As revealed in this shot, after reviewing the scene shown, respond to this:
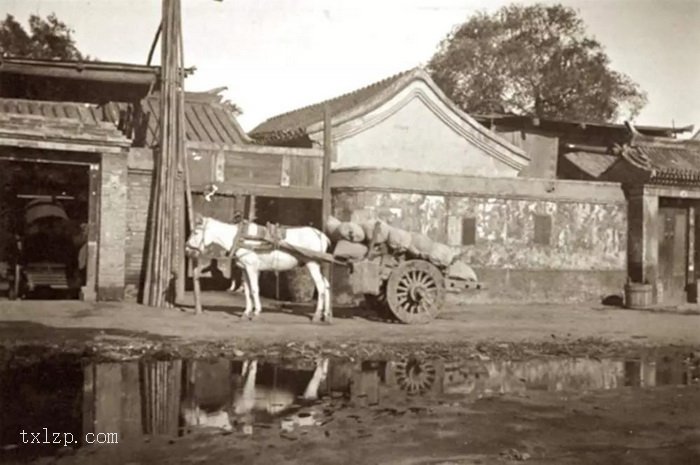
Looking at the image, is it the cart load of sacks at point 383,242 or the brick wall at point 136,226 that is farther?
the brick wall at point 136,226

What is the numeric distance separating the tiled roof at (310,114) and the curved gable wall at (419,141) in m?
0.66

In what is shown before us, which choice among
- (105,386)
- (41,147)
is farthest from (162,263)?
(105,386)

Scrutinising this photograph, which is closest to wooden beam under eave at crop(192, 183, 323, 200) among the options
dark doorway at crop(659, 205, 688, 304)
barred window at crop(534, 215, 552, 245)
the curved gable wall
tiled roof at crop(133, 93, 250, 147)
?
tiled roof at crop(133, 93, 250, 147)

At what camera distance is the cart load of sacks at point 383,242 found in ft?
40.8

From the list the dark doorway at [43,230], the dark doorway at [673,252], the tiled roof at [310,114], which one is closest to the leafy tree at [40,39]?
the tiled roof at [310,114]

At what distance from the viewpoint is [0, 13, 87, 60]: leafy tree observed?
1116 inches

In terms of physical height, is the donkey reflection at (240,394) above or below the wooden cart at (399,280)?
below

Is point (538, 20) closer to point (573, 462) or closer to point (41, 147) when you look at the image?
point (41, 147)

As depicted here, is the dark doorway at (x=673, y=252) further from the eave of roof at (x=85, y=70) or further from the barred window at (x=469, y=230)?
the eave of roof at (x=85, y=70)

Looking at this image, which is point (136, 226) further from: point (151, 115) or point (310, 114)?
point (310, 114)

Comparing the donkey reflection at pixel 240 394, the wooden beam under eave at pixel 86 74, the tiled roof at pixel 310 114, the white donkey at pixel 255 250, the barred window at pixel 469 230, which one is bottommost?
the donkey reflection at pixel 240 394

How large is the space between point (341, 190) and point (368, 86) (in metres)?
8.52

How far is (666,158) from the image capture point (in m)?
19.6

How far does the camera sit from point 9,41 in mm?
28203
